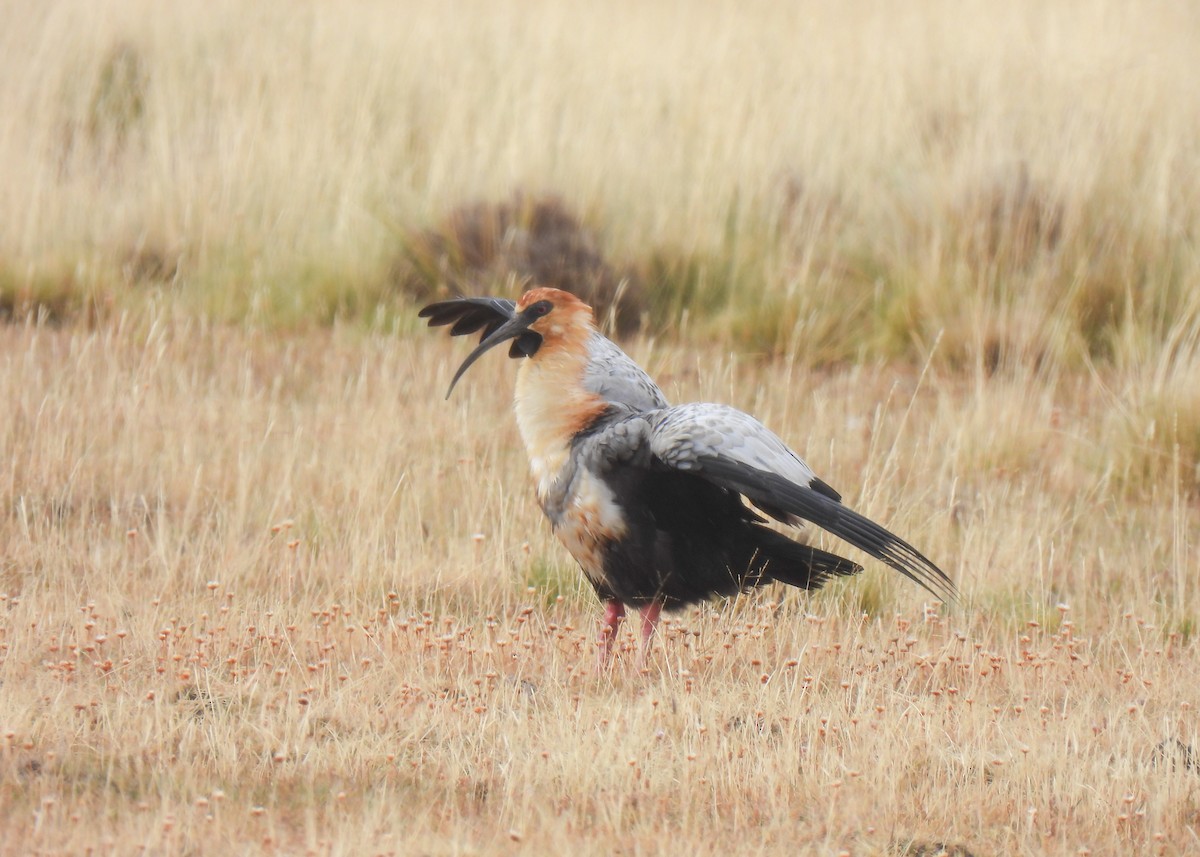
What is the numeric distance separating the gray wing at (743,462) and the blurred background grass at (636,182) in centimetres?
326

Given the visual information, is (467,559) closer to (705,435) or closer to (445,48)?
(705,435)

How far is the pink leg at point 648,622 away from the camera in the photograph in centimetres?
424

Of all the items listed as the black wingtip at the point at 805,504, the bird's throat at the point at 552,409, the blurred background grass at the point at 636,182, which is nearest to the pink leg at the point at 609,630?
the bird's throat at the point at 552,409

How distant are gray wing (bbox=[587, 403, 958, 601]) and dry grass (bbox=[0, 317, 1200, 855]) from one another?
0.46 metres

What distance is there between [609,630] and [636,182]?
4953mm

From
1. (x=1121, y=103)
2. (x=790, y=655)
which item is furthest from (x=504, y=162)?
(x=790, y=655)

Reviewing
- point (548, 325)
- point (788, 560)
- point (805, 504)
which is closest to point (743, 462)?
point (805, 504)

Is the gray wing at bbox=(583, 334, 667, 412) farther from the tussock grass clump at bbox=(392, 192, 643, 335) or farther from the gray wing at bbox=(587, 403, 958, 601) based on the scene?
the tussock grass clump at bbox=(392, 192, 643, 335)

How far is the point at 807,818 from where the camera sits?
345cm

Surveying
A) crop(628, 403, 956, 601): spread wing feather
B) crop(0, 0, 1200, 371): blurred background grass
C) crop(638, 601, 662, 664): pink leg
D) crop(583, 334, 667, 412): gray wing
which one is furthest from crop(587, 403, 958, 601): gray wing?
crop(0, 0, 1200, 371): blurred background grass

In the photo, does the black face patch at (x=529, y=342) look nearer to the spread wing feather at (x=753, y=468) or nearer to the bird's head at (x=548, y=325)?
the bird's head at (x=548, y=325)

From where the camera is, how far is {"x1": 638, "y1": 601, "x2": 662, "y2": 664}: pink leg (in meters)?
4.24

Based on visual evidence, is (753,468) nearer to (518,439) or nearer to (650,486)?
(650,486)

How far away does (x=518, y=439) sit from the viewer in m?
6.40
